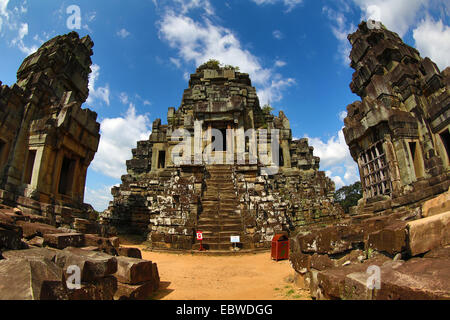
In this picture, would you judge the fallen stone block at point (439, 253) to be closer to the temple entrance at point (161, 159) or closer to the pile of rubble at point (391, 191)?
the pile of rubble at point (391, 191)

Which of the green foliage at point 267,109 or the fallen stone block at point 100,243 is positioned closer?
the fallen stone block at point 100,243

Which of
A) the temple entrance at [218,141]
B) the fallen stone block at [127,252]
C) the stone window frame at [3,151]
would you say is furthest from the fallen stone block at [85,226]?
the temple entrance at [218,141]

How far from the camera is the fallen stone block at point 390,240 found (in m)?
3.11

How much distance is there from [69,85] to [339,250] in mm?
12264

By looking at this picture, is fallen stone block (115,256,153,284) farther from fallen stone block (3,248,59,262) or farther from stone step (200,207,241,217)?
stone step (200,207,241,217)

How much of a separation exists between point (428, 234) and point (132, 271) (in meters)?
4.17

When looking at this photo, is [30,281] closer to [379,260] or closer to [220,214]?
[379,260]

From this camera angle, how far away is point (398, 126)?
25.2 ft

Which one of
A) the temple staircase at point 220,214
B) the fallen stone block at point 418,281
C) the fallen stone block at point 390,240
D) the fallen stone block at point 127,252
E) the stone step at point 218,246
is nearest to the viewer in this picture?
the fallen stone block at point 418,281

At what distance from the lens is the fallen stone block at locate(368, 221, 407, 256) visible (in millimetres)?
3109

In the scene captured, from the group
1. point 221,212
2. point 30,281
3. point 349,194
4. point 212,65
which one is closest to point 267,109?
point 212,65

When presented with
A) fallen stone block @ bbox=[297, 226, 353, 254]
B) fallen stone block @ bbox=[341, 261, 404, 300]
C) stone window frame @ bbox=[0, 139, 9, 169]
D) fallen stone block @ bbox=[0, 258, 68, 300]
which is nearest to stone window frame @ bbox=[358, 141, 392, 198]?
fallen stone block @ bbox=[297, 226, 353, 254]

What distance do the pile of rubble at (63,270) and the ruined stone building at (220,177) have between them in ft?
14.8
